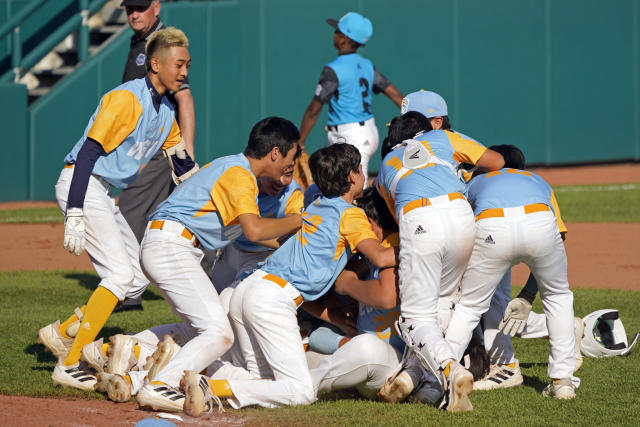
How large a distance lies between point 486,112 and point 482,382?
39.3ft

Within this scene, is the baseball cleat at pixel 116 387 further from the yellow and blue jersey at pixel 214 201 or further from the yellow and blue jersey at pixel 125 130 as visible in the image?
the yellow and blue jersey at pixel 125 130

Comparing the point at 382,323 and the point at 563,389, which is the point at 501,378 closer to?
the point at 563,389

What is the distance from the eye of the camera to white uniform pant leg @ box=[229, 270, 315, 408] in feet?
15.1

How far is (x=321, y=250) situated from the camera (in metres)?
4.88

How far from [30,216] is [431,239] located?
9189 mm

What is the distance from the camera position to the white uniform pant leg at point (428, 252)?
4715 mm

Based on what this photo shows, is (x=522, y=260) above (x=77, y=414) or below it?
above

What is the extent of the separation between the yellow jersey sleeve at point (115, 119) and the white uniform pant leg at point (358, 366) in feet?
5.80

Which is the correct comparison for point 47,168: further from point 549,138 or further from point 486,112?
point 549,138

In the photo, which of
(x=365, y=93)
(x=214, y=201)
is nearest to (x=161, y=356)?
(x=214, y=201)

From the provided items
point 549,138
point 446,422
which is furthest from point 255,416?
point 549,138

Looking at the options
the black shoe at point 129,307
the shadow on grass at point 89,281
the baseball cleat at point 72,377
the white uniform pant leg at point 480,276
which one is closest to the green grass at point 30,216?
the shadow on grass at point 89,281

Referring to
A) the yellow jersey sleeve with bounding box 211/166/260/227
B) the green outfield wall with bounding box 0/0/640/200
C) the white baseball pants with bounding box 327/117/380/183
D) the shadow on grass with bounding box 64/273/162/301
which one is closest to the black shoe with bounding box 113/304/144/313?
the shadow on grass with bounding box 64/273/162/301

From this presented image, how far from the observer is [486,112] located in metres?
16.6
